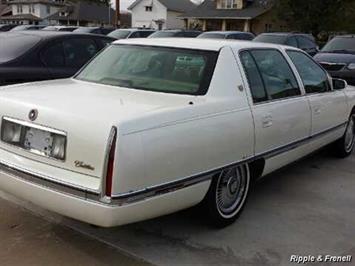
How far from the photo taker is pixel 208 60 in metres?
4.34

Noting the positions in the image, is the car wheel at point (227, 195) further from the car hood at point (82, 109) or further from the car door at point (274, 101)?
the car hood at point (82, 109)

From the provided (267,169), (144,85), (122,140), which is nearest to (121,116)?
(122,140)

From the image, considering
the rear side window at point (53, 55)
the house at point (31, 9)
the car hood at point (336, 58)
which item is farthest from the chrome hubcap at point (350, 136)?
the house at point (31, 9)

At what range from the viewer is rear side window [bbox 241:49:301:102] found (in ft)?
15.4

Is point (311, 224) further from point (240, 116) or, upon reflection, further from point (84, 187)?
point (84, 187)

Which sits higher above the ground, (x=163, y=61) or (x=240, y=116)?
(x=163, y=61)

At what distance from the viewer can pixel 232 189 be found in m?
4.36

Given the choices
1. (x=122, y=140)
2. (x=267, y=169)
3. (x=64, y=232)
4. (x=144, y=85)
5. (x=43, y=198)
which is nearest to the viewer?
(x=122, y=140)

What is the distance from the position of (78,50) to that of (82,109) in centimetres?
467

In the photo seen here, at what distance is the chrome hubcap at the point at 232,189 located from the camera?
421 cm

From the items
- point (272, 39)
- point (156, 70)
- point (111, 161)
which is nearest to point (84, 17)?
point (272, 39)

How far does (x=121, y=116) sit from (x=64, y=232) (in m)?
1.28

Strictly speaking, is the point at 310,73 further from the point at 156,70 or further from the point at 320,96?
the point at 156,70

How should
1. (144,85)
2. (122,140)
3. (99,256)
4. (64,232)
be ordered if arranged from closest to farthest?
1. (122,140)
2. (99,256)
3. (64,232)
4. (144,85)
